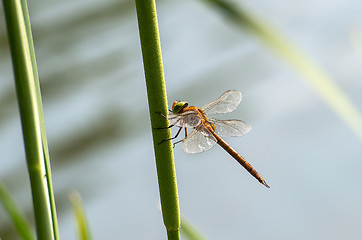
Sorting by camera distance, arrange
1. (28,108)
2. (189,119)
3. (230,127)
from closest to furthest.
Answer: (28,108)
(189,119)
(230,127)

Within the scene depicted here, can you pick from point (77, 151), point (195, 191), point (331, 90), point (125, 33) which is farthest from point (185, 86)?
point (331, 90)

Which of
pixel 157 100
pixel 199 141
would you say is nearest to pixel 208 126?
pixel 199 141

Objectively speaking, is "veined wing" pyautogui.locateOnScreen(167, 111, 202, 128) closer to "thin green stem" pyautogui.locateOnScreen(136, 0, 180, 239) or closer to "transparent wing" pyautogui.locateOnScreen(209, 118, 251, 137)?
"transparent wing" pyautogui.locateOnScreen(209, 118, 251, 137)

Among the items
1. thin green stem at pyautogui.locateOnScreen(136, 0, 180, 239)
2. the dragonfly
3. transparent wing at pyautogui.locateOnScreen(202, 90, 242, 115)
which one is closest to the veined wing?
the dragonfly

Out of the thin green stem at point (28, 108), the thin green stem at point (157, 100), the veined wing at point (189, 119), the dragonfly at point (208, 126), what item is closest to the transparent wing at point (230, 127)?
the dragonfly at point (208, 126)

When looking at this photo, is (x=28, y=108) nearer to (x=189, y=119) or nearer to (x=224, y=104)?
(x=189, y=119)

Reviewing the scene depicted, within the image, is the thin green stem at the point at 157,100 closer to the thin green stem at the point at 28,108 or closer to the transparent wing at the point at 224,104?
the thin green stem at the point at 28,108

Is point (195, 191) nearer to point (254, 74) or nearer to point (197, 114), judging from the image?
point (254, 74)
